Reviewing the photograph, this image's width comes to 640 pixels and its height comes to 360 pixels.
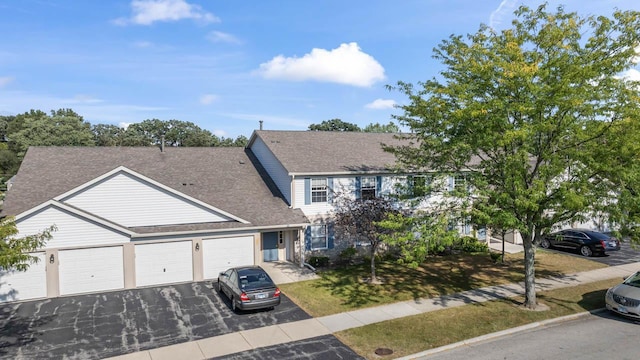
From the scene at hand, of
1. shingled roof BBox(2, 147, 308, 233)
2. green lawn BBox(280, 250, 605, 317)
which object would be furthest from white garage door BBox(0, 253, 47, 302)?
green lawn BBox(280, 250, 605, 317)

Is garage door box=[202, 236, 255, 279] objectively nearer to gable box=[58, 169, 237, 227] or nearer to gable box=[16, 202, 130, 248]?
gable box=[58, 169, 237, 227]

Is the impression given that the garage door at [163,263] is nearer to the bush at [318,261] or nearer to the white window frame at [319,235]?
the bush at [318,261]

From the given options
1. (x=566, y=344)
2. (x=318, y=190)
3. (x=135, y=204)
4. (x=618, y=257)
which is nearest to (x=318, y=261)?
(x=318, y=190)

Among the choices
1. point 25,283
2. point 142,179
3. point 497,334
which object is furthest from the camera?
point 142,179

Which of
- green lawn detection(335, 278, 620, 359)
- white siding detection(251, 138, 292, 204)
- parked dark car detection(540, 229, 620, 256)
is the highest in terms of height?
white siding detection(251, 138, 292, 204)

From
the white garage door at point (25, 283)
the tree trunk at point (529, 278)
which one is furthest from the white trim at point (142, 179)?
the tree trunk at point (529, 278)

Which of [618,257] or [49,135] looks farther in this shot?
[49,135]

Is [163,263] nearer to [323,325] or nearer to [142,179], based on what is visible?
[142,179]
